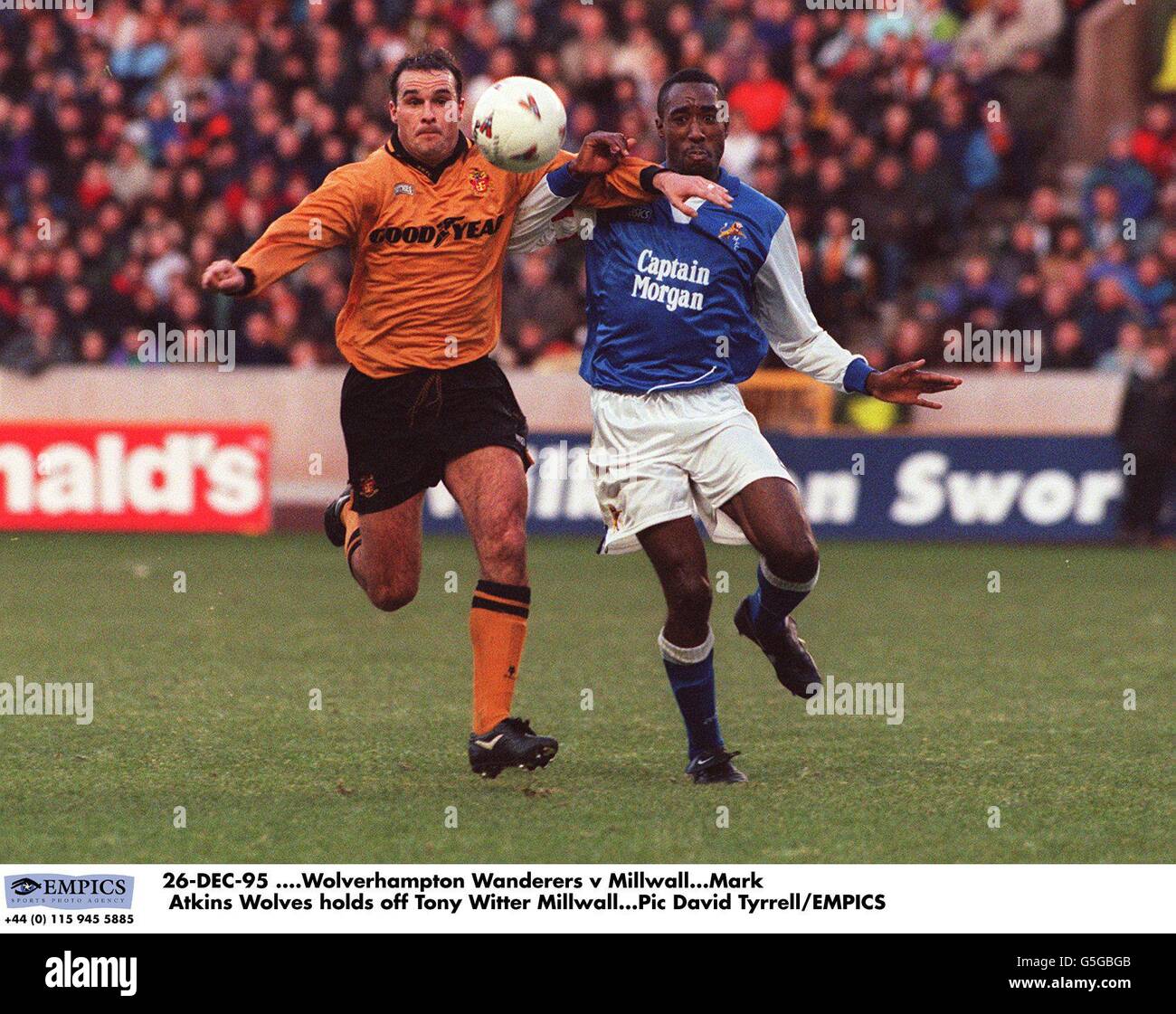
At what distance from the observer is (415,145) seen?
6.88 metres

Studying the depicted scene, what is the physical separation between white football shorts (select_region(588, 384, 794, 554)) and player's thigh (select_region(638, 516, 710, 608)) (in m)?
0.04

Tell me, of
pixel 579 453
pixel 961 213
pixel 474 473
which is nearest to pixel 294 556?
pixel 579 453

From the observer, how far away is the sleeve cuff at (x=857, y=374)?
22.6ft

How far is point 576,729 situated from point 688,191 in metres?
2.33

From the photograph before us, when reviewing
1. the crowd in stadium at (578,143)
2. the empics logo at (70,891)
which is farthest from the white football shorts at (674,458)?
the crowd in stadium at (578,143)

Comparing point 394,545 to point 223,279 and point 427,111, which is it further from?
point 427,111

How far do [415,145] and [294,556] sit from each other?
8.33 m

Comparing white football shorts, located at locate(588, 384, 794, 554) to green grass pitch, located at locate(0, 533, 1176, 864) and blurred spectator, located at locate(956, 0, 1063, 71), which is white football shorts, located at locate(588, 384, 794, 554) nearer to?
green grass pitch, located at locate(0, 533, 1176, 864)

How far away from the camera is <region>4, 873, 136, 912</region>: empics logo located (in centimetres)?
498

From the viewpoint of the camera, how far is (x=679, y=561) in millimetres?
6695

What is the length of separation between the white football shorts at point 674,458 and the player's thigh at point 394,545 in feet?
2.41

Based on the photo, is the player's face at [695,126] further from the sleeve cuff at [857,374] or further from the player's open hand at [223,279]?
the player's open hand at [223,279]

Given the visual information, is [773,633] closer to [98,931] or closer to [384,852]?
[384,852]

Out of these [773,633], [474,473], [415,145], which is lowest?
[773,633]
